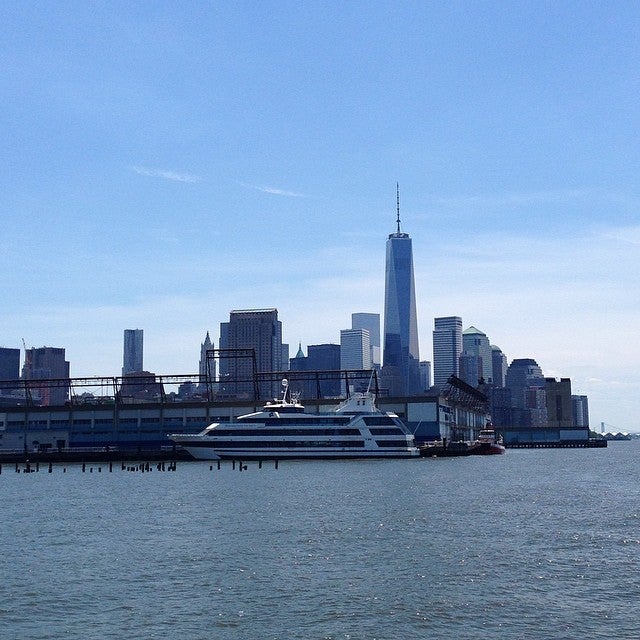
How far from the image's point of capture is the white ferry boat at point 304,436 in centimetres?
12812

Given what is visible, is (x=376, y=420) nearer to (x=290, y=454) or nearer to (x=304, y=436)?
(x=304, y=436)

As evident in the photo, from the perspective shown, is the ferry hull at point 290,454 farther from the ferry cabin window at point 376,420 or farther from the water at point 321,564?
the water at point 321,564

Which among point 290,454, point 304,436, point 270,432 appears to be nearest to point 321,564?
point 290,454

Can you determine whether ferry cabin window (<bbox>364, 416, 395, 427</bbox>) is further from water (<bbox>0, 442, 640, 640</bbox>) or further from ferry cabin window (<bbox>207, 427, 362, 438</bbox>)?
water (<bbox>0, 442, 640, 640</bbox>)

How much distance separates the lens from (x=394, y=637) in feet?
97.0

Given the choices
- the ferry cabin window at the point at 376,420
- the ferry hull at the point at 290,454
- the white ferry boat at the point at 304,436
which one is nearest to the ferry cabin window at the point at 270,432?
the white ferry boat at the point at 304,436

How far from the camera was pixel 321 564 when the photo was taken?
4206 cm

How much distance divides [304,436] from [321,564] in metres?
86.5

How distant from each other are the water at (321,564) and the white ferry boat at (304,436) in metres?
48.0

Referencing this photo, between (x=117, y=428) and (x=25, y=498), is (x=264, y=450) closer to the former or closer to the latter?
(x=117, y=428)

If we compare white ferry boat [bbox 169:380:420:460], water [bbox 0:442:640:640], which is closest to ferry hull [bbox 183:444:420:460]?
white ferry boat [bbox 169:380:420:460]

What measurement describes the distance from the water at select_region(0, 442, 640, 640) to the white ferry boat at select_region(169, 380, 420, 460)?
47964mm

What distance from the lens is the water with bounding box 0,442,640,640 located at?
31.3 m

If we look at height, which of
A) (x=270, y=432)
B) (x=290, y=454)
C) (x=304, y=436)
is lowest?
(x=290, y=454)
